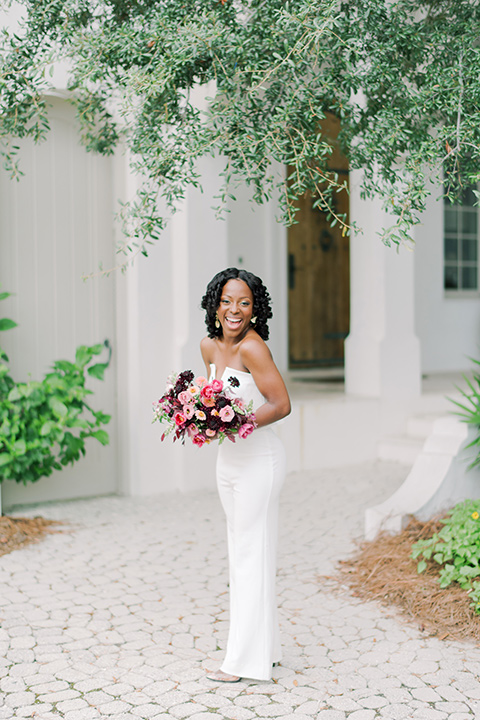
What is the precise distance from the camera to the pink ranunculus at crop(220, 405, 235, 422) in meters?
3.11

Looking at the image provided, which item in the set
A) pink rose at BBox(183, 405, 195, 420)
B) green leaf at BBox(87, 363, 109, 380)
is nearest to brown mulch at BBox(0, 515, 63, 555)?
green leaf at BBox(87, 363, 109, 380)

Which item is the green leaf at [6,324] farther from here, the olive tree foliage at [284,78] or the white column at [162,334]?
the olive tree foliage at [284,78]

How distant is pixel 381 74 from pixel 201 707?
2857mm

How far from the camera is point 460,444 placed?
17.8 feet

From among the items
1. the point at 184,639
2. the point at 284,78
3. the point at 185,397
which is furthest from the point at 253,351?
the point at 184,639

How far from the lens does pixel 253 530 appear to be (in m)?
3.35

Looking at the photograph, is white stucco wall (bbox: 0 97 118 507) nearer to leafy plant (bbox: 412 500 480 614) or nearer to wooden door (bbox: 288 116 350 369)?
leafy plant (bbox: 412 500 480 614)

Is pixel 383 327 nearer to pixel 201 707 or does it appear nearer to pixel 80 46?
pixel 80 46

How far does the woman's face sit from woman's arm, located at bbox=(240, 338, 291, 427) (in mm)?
95

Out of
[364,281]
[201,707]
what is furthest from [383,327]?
[201,707]

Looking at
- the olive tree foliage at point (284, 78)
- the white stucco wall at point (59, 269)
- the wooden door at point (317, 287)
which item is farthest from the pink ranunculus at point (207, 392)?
the wooden door at point (317, 287)

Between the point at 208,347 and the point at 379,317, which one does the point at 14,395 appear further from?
Result: the point at 379,317

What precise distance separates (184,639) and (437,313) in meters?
8.21

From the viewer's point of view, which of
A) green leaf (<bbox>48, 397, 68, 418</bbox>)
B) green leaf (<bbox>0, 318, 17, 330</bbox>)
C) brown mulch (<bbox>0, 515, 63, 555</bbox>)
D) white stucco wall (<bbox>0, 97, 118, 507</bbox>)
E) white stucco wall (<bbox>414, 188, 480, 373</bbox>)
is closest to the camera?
brown mulch (<bbox>0, 515, 63, 555</bbox>)
